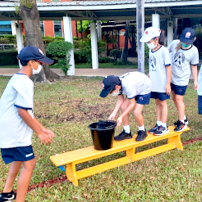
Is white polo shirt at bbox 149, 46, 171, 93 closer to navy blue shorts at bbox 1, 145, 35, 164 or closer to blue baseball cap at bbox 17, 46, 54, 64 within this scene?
blue baseball cap at bbox 17, 46, 54, 64

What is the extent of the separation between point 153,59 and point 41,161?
2.28 metres

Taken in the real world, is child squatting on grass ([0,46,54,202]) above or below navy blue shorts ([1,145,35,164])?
above

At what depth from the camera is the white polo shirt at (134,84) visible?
3242mm

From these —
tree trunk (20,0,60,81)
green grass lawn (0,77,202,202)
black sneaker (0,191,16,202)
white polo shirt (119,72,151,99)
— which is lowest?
green grass lawn (0,77,202,202)

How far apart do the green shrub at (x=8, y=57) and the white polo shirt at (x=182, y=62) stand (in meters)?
16.6

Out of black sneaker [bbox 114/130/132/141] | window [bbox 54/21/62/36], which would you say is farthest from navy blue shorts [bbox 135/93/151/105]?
window [bbox 54/21/62/36]

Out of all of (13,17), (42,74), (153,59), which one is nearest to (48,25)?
(13,17)

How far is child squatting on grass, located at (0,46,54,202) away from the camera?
7.46 feet

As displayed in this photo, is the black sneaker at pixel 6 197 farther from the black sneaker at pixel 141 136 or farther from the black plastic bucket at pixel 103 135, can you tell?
the black sneaker at pixel 141 136

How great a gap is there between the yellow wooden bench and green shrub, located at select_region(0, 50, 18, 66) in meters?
16.9

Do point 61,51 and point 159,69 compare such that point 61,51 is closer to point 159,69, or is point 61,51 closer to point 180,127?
point 159,69

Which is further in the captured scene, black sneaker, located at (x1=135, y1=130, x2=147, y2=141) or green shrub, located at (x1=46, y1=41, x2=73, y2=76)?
green shrub, located at (x1=46, y1=41, x2=73, y2=76)

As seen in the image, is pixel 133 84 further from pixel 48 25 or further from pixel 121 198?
pixel 48 25

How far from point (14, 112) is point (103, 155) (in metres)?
1.36
